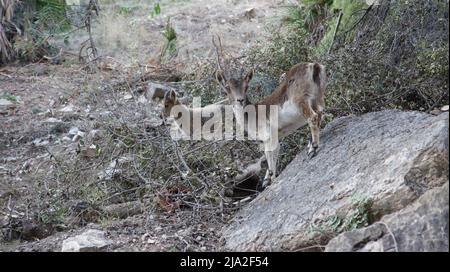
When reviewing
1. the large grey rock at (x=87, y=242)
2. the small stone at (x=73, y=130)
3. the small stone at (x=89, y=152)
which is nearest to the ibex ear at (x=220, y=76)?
the large grey rock at (x=87, y=242)

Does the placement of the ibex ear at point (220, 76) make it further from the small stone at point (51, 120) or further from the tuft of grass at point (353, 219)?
the small stone at point (51, 120)

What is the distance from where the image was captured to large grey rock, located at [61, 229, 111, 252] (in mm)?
5883

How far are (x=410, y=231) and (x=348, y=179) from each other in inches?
54.3

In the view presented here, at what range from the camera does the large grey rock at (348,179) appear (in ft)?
16.3

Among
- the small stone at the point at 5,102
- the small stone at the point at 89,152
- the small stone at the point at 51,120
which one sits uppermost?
the small stone at the point at 5,102

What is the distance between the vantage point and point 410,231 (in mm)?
4281

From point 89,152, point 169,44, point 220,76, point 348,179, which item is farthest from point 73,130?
point 348,179

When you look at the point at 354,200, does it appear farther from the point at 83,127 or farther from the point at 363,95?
the point at 83,127

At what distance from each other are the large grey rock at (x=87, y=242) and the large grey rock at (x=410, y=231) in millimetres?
2254

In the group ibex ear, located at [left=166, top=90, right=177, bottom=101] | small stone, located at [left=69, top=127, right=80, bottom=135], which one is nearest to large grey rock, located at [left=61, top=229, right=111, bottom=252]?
ibex ear, located at [left=166, top=90, right=177, bottom=101]

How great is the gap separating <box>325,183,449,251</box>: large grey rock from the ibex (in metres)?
2.17

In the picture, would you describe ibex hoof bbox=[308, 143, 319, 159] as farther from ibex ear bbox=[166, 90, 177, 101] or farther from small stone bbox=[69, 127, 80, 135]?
small stone bbox=[69, 127, 80, 135]

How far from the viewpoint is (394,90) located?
24.2 feet

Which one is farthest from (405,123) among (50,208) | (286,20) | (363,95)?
(286,20)
